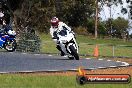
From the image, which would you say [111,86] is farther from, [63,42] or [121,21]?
[121,21]

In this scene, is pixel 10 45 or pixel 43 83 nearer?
pixel 43 83

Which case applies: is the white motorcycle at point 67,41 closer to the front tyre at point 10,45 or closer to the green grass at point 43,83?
the front tyre at point 10,45

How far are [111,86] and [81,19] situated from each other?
7577 cm

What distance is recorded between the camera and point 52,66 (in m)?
18.6

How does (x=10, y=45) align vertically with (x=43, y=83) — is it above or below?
below

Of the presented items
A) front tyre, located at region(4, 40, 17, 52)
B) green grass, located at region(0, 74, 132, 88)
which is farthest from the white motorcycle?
green grass, located at region(0, 74, 132, 88)

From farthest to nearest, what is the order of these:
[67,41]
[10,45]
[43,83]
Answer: [10,45] → [67,41] → [43,83]

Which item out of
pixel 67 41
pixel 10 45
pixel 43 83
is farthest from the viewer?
pixel 10 45

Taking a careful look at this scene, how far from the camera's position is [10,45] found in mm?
29172

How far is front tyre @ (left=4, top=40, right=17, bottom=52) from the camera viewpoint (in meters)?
29.1

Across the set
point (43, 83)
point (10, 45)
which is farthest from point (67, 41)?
point (43, 83)

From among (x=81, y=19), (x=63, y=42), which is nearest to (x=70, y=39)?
(x=63, y=42)

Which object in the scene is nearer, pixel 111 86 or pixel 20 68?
pixel 111 86

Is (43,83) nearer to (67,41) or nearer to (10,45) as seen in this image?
(67,41)
